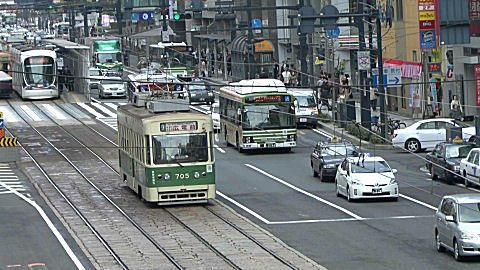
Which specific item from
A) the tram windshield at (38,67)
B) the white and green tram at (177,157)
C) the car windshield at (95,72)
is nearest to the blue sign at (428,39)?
the white and green tram at (177,157)

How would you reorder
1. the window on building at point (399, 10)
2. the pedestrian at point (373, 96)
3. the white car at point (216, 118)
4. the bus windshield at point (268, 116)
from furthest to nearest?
the window on building at point (399, 10), the pedestrian at point (373, 96), the white car at point (216, 118), the bus windshield at point (268, 116)

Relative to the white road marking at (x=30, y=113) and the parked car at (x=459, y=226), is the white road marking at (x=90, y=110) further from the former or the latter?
the parked car at (x=459, y=226)

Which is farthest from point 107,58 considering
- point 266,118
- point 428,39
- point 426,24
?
point 266,118

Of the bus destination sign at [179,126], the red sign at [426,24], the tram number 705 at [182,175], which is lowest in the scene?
the tram number 705 at [182,175]

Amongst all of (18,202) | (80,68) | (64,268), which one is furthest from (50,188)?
(80,68)

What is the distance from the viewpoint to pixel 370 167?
118 ft

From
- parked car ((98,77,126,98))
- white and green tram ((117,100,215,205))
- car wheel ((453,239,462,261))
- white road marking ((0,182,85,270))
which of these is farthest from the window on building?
car wheel ((453,239,462,261))

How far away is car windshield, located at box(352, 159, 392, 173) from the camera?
1410 inches

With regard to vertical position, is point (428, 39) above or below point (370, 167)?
above

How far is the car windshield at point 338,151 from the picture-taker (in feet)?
136

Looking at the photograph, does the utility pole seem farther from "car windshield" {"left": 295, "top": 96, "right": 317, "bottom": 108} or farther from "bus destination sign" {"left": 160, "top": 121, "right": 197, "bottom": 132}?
"bus destination sign" {"left": 160, "top": 121, "right": 197, "bottom": 132}

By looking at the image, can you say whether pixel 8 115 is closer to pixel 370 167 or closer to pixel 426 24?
pixel 426 24

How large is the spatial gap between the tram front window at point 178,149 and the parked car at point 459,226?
10253 mm

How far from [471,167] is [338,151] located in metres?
5.93
